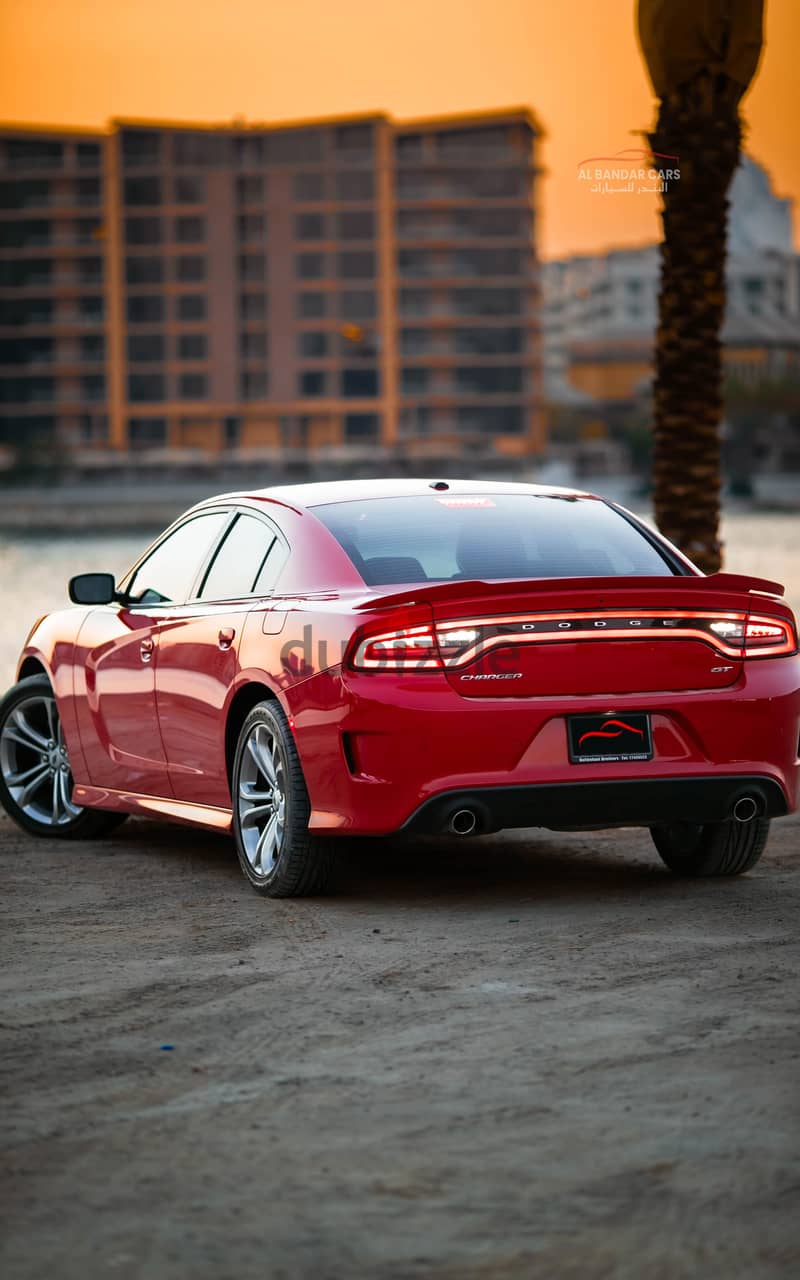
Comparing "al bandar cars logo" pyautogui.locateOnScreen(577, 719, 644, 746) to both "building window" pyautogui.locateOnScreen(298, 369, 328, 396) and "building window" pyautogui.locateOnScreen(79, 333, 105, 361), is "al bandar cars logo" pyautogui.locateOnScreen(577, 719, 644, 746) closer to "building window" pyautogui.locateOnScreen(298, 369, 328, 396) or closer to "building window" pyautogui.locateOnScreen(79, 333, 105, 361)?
"building window" pyautogui.locateOnScreen(298, 369, 328, 396)

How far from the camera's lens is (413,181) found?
442ft

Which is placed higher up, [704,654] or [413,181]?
[413,181]

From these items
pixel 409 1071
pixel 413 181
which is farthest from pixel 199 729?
pixel 413 181

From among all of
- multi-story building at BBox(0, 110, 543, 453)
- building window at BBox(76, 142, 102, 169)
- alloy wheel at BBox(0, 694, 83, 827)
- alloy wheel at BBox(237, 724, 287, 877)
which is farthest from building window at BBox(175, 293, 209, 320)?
alloy wheel at BBox(237, 724, 287, 877)

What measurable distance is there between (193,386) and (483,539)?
417 ft

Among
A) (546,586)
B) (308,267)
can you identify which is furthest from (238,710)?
(308,267)

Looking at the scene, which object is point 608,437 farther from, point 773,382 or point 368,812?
point 368,812

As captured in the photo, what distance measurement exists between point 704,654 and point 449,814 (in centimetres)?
105

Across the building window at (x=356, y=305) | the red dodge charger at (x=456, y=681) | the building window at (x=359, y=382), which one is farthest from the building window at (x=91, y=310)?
the red dodge charger at (x=456, y=681)

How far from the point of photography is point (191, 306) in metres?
134

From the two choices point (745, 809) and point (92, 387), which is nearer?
point (745, 809)

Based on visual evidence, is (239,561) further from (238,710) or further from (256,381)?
(256,381)

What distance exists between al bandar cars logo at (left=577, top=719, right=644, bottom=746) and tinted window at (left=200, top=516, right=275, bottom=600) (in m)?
1.57

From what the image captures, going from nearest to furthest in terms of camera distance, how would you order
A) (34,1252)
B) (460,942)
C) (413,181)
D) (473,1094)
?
Answer: (34,1252) < (473,1094) < (460,942) < (413,181)
